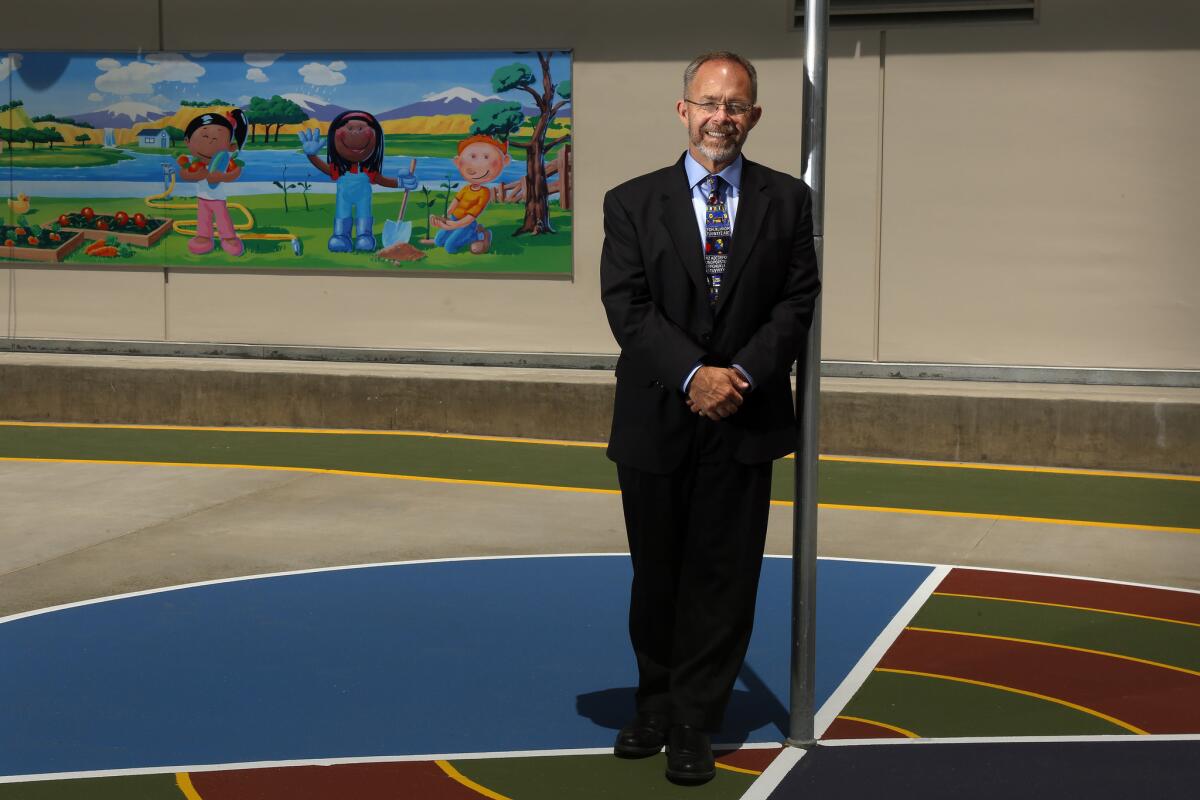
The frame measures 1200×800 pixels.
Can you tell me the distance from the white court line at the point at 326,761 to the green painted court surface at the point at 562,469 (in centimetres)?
497

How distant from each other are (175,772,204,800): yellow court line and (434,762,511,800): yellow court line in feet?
2.52

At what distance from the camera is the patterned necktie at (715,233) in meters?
5.36

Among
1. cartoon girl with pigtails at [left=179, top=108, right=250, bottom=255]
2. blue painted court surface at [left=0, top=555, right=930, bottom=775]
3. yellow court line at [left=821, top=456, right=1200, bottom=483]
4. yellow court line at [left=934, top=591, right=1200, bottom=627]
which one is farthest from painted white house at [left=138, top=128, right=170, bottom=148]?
yellow court line at [left=934, top=591, right=1200, bottom=627]

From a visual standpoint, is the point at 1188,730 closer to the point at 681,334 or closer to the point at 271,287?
the point at 681,334

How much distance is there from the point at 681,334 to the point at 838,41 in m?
8.08

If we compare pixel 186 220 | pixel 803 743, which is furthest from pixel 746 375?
pixel 186 220

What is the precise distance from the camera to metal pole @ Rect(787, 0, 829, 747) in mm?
5438

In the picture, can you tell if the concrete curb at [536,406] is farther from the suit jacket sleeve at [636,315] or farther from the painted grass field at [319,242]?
the suit jacket sleeve at [636,315]

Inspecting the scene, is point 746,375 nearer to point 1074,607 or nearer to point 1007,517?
point 1074,607

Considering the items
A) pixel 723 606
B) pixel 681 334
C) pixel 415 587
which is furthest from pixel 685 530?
pixel 415 587

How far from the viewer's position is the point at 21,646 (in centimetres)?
705

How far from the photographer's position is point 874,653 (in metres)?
6.98

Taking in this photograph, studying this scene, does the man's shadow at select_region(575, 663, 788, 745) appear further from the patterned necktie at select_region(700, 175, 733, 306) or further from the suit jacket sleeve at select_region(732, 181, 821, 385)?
the patterned necktie at select_region(700, 175, 733, 306)

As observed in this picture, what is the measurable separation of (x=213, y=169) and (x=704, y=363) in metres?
9.66
